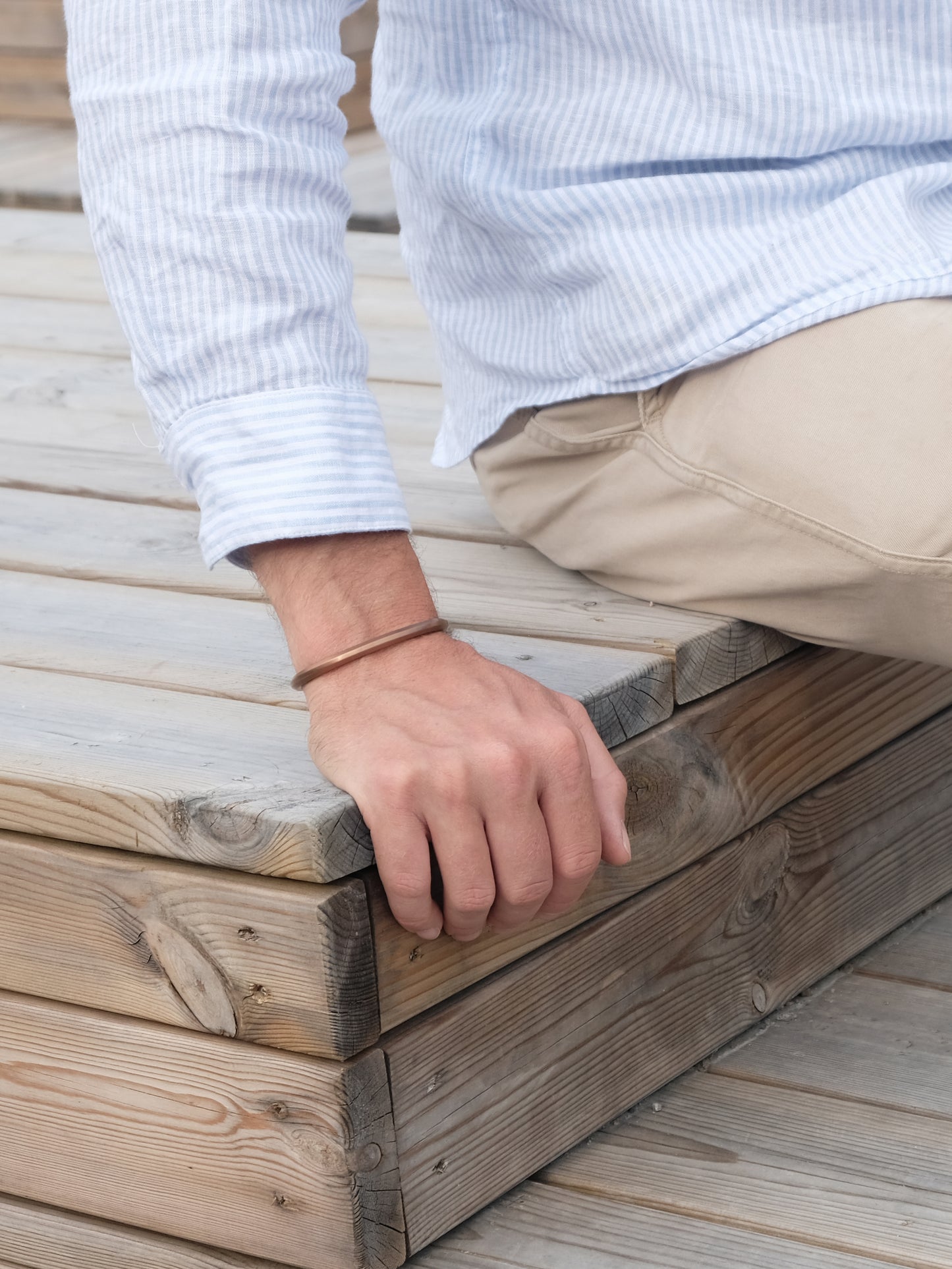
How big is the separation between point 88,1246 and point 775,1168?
50 cm

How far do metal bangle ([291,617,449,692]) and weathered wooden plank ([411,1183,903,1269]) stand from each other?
46cm

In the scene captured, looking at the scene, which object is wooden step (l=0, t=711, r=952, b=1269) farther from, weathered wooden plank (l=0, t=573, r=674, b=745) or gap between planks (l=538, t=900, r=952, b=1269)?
weathered wooden plank (l=0, t=573, r=674, b=745)

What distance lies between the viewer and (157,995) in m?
1.09

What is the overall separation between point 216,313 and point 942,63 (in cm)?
55

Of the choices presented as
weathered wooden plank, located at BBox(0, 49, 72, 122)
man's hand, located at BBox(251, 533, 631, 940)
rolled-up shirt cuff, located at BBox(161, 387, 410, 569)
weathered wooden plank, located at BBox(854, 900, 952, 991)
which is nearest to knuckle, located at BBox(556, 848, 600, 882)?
man's hand, located at BBox(251, 533, 631, 940)

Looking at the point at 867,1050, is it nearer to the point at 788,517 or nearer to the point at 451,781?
the point at 788,517

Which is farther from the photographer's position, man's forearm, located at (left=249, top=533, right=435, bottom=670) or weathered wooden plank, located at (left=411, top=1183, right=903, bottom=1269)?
weathered wooden plank, located at (left=411, top=1183, right=903, bottom=1269)

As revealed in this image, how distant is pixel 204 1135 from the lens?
1.11 metres

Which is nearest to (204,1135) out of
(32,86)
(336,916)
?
(336,916)

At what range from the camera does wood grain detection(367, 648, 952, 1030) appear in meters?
1.09

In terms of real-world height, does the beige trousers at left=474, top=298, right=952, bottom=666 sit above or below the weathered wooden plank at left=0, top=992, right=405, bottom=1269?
above

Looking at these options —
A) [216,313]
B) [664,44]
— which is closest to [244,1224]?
[216,313]

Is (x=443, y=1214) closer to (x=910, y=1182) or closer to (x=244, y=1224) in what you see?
(x=244, y=1224)

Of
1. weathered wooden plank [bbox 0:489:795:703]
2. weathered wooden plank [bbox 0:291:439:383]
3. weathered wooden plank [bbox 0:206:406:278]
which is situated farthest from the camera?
weathered wooden plank [bbox 0:206:406:278]
